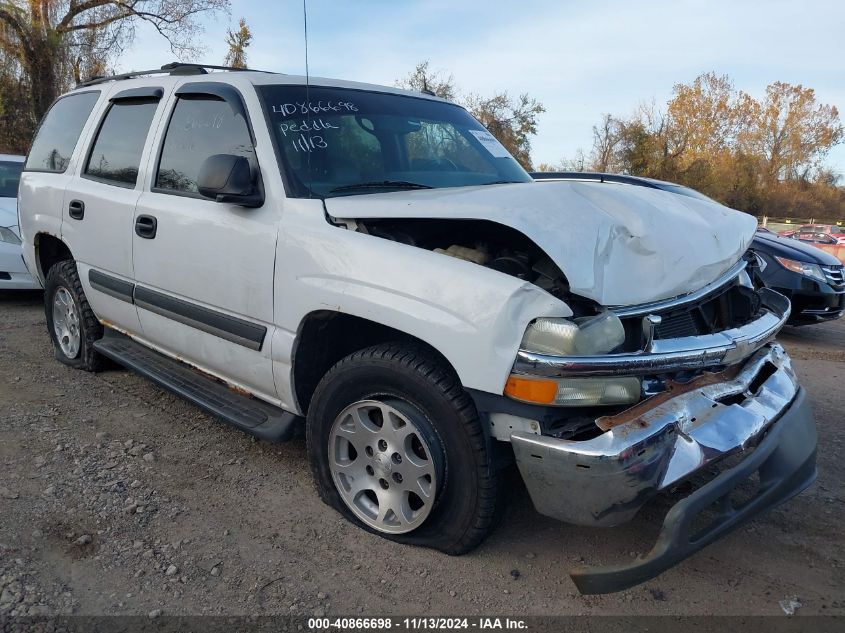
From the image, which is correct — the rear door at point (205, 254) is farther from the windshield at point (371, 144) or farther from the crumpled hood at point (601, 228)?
the crumpled hood at point (601, 228)

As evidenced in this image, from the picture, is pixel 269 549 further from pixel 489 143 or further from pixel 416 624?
pixel 489 143

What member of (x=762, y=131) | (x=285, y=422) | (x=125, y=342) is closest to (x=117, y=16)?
(x=125, y=342)

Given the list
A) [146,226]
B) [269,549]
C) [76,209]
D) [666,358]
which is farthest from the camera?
[76,209]

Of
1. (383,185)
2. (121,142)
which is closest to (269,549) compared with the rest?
(383,185)

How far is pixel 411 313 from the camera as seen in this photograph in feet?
7.98

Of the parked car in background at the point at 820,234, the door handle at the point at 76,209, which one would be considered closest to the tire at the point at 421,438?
the door handle at the point at 76,209

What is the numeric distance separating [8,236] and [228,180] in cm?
526

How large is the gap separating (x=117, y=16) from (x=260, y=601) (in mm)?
26099

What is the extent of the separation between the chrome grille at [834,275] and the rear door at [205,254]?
6.33 m

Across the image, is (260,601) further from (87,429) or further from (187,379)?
(87,429)

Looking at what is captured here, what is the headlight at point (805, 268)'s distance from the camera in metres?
7.00

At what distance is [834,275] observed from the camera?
712 centimetres

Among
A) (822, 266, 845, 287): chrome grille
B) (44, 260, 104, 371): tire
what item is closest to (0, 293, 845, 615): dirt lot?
(44, 260, 104, 371): tire

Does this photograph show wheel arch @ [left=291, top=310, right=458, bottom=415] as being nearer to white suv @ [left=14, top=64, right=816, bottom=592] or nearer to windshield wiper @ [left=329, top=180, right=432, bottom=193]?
white suv @ [left=14, top=64, right=816, bottom=592]
